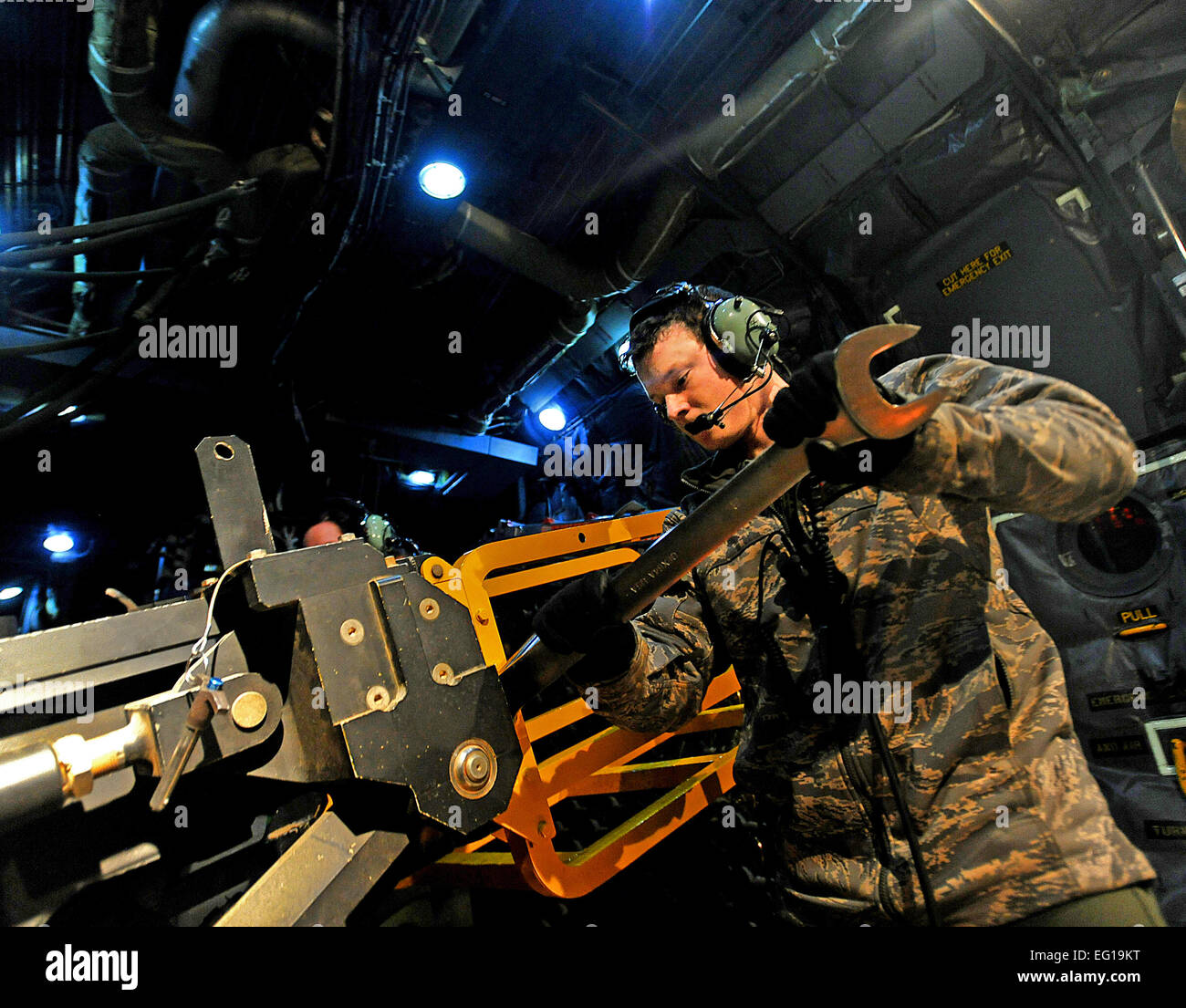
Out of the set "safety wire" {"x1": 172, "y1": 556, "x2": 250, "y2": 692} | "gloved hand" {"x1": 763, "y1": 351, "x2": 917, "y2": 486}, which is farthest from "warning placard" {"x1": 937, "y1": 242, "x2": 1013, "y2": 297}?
"safety wire" {"x1": 172, "y1": 556, "x2": 250, "y2": 692}

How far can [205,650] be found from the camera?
1046 mm

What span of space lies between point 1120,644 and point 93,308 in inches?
263

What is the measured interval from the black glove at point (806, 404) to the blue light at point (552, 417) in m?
4.73

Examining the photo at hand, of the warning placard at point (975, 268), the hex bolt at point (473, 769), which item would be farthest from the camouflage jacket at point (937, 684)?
the warning placard at point (975, 268)

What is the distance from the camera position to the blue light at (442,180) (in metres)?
3.47

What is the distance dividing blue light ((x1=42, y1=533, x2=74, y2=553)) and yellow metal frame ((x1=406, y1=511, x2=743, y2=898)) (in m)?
5.24

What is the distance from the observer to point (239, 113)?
11.5 feet

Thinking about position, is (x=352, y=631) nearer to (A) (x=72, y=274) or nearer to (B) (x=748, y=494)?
(B) (x=748, y=494)

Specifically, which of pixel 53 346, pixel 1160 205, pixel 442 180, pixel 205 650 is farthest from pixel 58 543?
pixel 1160 205

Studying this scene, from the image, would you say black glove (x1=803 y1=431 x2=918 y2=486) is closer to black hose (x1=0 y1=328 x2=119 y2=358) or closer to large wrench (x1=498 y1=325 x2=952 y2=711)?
large wrench (x1=498 y1=325 x2=952 y2=711)

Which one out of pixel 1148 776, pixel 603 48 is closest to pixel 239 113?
pixel 603 48

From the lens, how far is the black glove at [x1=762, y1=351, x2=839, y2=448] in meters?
1.11

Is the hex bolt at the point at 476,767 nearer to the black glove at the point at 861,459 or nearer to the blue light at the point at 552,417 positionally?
the black glove at the point at 861,459
